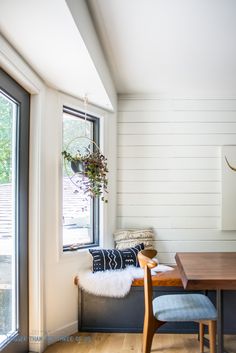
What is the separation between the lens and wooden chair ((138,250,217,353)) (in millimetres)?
2246

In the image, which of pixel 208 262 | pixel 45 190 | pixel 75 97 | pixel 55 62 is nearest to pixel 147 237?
pixel 208 262

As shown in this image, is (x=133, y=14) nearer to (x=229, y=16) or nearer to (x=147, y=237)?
(x=229, y=16)

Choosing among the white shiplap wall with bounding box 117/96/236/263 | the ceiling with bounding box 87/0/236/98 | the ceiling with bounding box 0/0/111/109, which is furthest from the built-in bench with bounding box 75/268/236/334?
the ceiling with bounding box 87/0/236/98

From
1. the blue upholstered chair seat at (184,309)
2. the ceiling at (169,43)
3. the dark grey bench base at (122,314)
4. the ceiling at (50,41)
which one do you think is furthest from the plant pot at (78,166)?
the blue upholstered chair seat at (184,309)

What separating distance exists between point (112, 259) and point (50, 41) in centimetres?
206

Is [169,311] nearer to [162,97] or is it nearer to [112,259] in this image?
[112,259]

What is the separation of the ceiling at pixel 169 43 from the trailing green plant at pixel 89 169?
2.93 ft

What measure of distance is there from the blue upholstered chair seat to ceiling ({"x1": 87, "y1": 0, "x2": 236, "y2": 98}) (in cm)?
200

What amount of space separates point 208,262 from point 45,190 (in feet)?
4.80

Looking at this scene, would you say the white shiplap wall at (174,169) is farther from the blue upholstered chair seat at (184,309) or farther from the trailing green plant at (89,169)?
the blue upholstered chair seat at (184,309)

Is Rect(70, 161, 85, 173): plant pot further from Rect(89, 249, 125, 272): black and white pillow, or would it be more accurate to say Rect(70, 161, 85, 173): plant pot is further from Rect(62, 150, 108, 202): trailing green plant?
Rect(89, 249, 125, 272): black and white pillow

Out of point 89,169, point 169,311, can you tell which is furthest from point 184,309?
point 89,169

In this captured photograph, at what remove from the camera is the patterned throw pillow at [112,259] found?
3070mm

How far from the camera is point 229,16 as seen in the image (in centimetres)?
208
